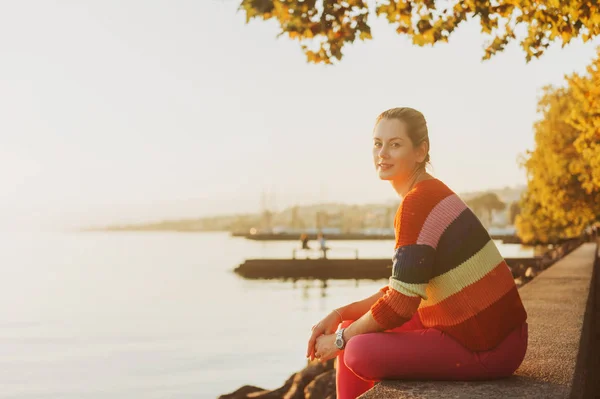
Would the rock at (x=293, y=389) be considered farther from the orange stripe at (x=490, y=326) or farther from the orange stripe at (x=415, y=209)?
the orange stripe at (x=415, y=209)

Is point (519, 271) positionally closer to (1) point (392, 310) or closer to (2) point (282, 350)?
(2) point (282, 350)

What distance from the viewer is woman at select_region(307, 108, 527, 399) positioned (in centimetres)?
366

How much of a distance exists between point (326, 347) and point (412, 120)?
4.16ft

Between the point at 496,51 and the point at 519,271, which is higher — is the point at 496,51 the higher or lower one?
the higher one

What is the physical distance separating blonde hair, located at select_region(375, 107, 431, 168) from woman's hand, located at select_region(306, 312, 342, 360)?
1076 mm

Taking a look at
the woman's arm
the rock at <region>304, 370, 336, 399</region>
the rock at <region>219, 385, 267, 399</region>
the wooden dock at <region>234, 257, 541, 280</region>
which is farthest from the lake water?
the woman's arm

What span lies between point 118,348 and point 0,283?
4926 centimetres

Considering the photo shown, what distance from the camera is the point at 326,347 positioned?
13.4 feet

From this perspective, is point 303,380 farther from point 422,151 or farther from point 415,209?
point 415,209

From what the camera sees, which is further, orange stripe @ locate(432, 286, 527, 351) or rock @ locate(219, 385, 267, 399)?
rock @ locate(219, 385, 267, 399)

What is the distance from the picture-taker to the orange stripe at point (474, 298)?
3.75m

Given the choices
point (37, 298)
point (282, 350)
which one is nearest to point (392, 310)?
point (282, 350)

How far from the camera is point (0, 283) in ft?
244

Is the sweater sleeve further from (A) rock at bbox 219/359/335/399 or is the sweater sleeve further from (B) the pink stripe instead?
(A) rock at bbox 219/359/335/399
